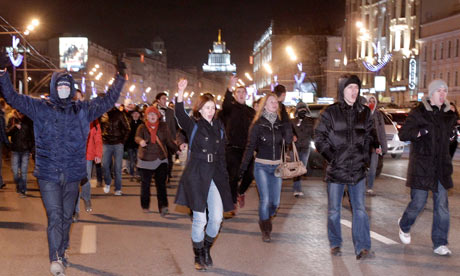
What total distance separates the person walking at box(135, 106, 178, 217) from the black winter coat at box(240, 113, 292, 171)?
2672 mm

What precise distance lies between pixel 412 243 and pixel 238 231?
2.31 meters

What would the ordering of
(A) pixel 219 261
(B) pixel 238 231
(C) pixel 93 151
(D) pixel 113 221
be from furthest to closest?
(C) pixel 93 151, (D) pixel 113 221, (B) pixel 238 231, (A) pixel 219 261

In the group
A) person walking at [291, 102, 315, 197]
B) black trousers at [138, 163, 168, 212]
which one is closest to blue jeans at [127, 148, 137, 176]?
person walking at [291, 102, 315, 197]

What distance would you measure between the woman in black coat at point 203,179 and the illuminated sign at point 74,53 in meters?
98.2

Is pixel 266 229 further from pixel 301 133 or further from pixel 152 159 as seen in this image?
pixel 301 133

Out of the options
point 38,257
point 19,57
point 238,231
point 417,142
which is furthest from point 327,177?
point 19,57

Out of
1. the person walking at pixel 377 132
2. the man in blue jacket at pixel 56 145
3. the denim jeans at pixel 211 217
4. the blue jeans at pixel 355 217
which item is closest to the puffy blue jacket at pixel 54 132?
the man in blue jacket at pixel 56 145

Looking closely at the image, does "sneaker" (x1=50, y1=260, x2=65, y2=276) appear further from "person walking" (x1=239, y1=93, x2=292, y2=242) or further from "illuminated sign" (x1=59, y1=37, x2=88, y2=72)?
"illuminated sign" (x1=59, y1=37, x2=88, y2=72)

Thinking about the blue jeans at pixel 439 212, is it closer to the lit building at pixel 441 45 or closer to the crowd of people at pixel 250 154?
the crowd of people at pixel 250 154

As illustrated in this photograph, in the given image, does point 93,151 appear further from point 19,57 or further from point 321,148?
point 19,57

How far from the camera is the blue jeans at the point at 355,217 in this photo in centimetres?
688

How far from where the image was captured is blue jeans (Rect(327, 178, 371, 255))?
22.6 ft

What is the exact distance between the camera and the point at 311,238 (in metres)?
8.12

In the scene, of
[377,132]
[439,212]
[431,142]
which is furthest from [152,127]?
[439,212]
